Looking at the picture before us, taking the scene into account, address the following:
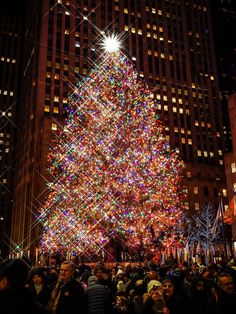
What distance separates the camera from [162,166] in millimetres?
28516

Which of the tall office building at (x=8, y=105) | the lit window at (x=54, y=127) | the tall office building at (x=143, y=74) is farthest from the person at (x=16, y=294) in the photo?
the tall office building at (x=8, y=105)

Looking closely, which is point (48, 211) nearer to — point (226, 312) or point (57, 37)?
point (57, 37)

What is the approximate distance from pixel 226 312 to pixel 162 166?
23813 millimetres

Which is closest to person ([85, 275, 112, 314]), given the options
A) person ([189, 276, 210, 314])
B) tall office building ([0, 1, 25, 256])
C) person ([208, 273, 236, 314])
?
person ([189, 276, 210, 314])

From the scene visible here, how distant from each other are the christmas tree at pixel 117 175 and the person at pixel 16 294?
2261 centimetres

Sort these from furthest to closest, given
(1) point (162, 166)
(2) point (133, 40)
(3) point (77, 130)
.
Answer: (2) point (133, 40), (3) point (77, 130), (1) point (162, 166)

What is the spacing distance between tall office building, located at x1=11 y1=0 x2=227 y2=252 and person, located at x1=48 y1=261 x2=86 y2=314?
4913 cm

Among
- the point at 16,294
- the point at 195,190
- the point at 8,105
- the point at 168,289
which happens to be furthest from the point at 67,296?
the point at 8,105

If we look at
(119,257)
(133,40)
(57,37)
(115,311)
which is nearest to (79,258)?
(119,257)

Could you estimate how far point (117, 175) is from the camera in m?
27.6

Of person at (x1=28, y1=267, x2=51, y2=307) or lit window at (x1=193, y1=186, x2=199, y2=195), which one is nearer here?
person at (x1=28, y1=267, x2=51, y2=307)

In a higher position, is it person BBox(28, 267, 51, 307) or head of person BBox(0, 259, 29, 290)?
head of person BBox(0, 259, 29, 290)

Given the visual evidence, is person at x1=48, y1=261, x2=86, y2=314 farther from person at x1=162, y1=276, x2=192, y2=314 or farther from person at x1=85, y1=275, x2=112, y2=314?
person at x1=162, y1=276, x2=192, y2=314

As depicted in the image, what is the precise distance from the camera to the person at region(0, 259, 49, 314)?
10.0 ft
